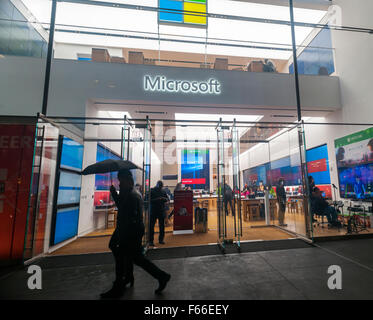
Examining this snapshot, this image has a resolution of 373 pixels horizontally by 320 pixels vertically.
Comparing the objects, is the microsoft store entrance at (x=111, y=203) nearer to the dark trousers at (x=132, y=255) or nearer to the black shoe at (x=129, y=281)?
the dark trousers at (x=132, y=255)

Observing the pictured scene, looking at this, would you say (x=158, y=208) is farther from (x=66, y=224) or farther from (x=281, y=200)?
(x=281, y=200)

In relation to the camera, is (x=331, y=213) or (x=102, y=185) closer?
(x=331, y=213)

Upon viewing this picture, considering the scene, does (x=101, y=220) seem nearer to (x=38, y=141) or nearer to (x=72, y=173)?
(x=72, y=173)

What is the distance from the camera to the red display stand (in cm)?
643

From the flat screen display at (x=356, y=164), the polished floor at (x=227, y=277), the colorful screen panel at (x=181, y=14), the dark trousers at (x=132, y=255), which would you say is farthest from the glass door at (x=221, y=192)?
the colorful screen panel at (x=181, y=14)

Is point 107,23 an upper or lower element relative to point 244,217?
upper

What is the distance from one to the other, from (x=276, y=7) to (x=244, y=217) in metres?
9.01

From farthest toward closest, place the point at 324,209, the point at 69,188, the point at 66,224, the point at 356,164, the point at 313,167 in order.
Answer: the point at 313,167
the point at 356,164
the point at 324,209
the point at 69,188
the point at 66,224

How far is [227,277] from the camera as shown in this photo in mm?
3113

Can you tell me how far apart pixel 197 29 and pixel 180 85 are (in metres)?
3.19

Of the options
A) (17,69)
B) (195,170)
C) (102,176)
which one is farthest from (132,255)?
(195,170)

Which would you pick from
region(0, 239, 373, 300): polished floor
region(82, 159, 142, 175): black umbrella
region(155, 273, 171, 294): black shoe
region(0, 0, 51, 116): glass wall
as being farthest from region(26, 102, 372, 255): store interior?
region(155, 273, 171, 294): black shoe

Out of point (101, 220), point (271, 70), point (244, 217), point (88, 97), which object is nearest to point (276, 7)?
point (271, 70)

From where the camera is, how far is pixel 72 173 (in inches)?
219
